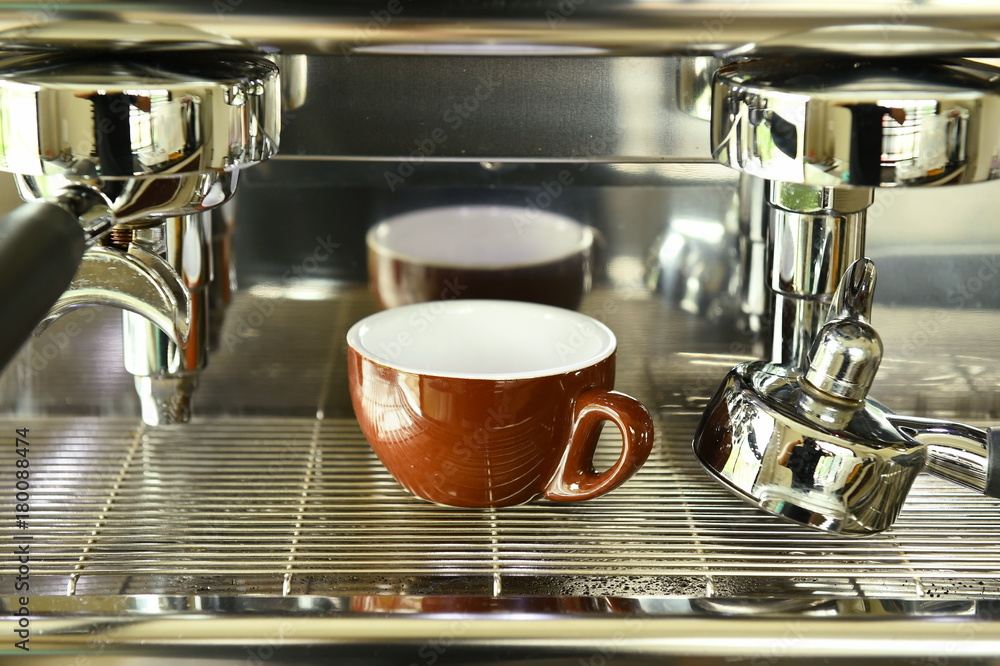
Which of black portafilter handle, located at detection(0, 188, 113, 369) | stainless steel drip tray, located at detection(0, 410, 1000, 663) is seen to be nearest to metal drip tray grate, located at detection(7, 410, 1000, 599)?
stainless steel drip tray, located at detection(0, 410, 1000, 663)

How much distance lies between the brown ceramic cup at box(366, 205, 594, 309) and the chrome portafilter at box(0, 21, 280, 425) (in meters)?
0.11

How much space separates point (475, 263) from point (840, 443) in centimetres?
21

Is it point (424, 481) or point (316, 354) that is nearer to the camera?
point (424, 481)

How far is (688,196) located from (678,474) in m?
0.13

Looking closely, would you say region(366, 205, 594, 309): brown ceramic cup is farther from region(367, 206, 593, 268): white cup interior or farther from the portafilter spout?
the portafilter spout

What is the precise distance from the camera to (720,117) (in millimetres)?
347

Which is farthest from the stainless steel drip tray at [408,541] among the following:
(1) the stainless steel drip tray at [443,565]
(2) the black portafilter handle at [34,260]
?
(2) the black portafilter handle at [34,260]

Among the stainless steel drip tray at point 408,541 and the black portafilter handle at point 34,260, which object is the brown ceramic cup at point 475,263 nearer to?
the stainless steel drip tray at point 408,541

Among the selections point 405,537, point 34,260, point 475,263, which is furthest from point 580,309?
point 34,260

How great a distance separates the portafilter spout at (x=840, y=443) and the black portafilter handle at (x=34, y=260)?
0.22 m

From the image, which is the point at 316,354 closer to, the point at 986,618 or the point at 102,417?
the point at 102,417

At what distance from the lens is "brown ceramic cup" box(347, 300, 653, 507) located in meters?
0.37

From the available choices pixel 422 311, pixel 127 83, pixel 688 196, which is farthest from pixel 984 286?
pixel 127 83

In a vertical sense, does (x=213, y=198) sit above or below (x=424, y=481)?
above
